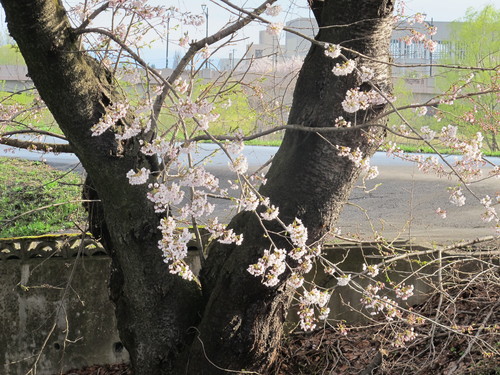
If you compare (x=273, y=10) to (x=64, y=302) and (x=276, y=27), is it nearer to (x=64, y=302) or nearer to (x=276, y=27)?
(x=276, y=27)

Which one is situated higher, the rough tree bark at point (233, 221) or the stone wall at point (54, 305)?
the rough tree bark at point (233, 221)

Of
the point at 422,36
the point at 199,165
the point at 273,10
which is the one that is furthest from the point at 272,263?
the point at 422,36

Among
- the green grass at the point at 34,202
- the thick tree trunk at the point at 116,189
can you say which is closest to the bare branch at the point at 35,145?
the thick tree trunk at the point at 116,189

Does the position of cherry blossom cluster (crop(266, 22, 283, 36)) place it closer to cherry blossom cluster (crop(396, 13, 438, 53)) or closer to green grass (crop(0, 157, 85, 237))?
cherry blossom cluster (crop(396, 13, 438, 53))

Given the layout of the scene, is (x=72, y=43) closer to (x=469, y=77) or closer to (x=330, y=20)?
(x=330, y=20)

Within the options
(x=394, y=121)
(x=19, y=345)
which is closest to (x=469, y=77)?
(x=19, y=345)

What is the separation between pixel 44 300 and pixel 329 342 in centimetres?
236

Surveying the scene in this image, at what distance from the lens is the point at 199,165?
378 centimetres

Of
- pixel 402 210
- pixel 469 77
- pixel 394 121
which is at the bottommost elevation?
pixel 394 121

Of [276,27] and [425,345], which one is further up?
[276,27]

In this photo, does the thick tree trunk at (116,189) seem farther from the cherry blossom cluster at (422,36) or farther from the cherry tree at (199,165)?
the cherry blossom cluster at (422,36)

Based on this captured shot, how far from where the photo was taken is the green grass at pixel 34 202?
26.8 feet

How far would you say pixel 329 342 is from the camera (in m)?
5.30

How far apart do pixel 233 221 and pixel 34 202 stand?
18.3 ft
